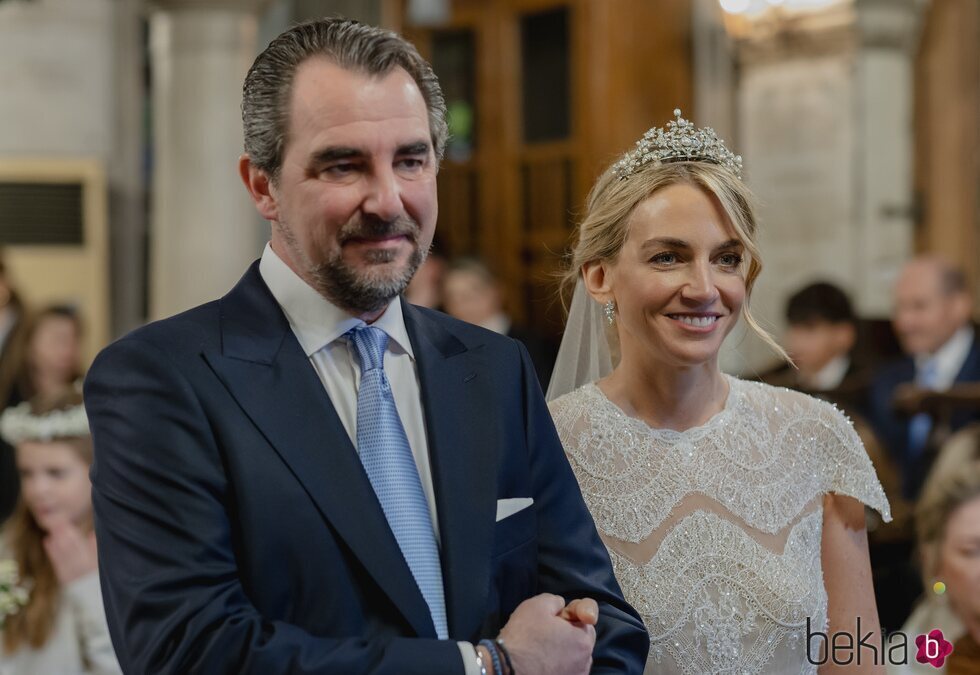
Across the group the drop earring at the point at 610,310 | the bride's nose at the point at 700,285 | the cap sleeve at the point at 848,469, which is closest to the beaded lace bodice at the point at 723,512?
the cap sleeve at the point at 848,469

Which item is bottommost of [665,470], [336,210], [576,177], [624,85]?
[665,470]

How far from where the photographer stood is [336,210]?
6.13 feet

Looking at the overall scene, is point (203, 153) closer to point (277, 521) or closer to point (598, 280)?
point (598, 280)

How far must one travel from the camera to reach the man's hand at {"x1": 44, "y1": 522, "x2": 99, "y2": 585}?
3846mm

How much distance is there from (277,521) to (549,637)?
0.40m

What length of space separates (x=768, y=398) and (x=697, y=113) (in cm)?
679

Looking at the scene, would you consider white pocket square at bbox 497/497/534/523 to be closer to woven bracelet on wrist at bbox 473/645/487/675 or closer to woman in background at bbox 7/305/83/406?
woven bracelet on wrist at bbox 473/645/487/675

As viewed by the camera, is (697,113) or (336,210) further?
(697,113)

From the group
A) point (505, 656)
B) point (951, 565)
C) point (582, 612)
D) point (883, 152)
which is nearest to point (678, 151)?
point (582, 612)

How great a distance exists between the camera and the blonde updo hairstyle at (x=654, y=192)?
2570mm

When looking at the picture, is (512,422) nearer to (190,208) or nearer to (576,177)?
(190,208)

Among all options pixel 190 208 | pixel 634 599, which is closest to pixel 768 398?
pixel 634 599

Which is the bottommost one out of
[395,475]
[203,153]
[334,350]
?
[395,475]

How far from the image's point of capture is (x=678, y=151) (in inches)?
105
